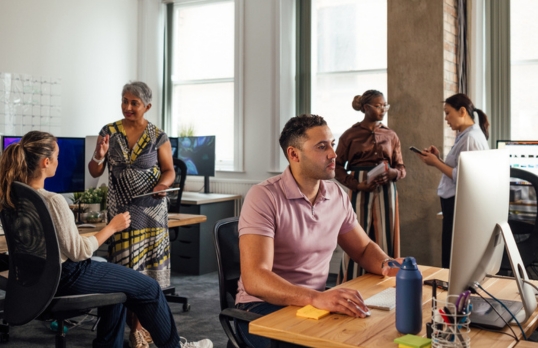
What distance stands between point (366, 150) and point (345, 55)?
1.90 metres

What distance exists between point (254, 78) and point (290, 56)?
416 mm

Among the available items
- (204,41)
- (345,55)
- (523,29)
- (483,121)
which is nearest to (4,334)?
(483,121)

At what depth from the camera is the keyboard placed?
168 centimetres

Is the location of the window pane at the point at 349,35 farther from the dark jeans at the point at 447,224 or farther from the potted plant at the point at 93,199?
the potted plant at the point at 93,199

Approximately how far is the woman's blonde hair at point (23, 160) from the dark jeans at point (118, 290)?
0.38 m

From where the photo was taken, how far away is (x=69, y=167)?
381 cm

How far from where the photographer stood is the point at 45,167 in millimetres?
2518

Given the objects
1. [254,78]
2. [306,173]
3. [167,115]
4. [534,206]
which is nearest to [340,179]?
[534,206]

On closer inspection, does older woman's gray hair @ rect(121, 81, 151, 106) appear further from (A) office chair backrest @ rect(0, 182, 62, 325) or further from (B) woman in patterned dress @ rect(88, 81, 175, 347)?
(A) office chair backrest @ rect(0, 182, 62, 325)

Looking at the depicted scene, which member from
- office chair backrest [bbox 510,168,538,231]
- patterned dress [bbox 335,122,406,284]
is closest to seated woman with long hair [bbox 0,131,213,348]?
patterned dress [bbox 335,122,406,284]

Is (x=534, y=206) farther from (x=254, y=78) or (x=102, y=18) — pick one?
(x=102, y=18)

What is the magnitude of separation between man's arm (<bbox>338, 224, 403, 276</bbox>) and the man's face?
0.27 m

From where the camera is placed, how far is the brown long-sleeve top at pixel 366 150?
13.1ft

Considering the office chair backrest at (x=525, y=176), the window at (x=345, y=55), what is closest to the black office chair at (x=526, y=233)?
the office chair backrest at (x=525, y=176)
